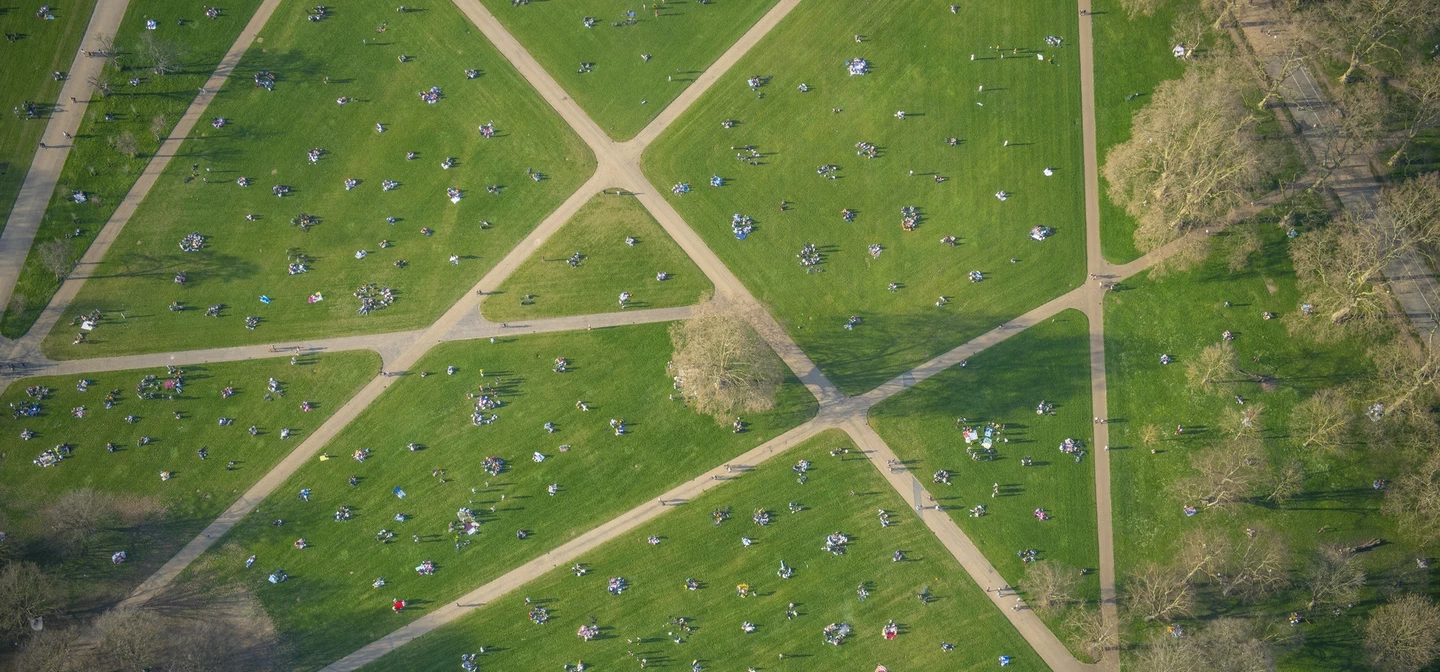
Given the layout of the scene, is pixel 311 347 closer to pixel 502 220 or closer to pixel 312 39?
pixel 502 220

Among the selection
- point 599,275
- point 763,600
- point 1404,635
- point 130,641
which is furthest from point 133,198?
point 1404,635

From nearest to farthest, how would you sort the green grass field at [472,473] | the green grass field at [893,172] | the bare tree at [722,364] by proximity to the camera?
the bare tree at [722,364], the green grass field at [472,473], the green grass field at [893,172]

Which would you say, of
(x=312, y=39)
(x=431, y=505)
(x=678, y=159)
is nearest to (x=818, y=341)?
(x=678, y=159)

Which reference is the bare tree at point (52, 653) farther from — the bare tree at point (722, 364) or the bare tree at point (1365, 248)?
the bare tree at point (1365, 248)

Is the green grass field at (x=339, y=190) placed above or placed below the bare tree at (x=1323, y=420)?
above

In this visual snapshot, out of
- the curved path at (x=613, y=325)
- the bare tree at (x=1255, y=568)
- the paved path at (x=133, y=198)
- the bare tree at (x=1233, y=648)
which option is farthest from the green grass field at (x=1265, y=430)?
the paved path at (x=133, y=198)

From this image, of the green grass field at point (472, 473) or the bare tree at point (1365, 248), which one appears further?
the green grass field at point (472, 473)

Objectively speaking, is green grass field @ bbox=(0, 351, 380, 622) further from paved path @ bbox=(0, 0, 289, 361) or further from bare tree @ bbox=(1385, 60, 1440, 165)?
bare tree @ bbox=(1385, 60, 1440, 165)
